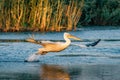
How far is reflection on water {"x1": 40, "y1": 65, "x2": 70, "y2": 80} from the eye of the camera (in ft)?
39.3

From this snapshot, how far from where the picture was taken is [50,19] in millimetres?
28281

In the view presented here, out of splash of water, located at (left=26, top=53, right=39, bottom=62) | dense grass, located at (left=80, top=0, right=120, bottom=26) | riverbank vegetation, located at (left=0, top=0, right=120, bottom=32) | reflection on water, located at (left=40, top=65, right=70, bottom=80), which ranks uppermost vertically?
reflection on water, located at (left=40, top=65, right=70, bottom=80)

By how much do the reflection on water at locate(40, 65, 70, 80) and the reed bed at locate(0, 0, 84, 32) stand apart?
1346 cm

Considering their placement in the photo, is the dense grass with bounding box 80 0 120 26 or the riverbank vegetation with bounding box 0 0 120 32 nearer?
the riverbank vegetation with bounding box 0 0 120 32

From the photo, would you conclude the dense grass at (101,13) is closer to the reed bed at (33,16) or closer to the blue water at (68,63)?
the reed bed at (33,16)

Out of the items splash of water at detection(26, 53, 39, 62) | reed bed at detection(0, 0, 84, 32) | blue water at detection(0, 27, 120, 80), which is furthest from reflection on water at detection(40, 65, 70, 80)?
reed bed at detection(0, 0, 84, 32)

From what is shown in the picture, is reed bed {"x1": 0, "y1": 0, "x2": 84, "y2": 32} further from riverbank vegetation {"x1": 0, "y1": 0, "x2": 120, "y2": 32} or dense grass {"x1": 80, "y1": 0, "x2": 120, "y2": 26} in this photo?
dense grass {"x1": 80, "y1": 0, "x2": 120, "y2": 26}

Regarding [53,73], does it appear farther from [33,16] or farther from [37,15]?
[33,16]

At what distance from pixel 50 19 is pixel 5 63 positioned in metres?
13.4

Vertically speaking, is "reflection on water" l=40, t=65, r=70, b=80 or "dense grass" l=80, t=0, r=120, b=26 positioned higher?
"reflection on water" l=40, t=65, r=70, b=80

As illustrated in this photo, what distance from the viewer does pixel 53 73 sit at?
12.8m

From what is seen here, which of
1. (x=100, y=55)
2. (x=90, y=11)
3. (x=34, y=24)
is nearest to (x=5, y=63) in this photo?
(x=100, y=55)

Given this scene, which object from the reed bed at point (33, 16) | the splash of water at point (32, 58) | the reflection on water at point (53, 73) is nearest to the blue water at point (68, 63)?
the reflection on water at point (53, 73)

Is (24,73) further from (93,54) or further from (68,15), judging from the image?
(68,15)
